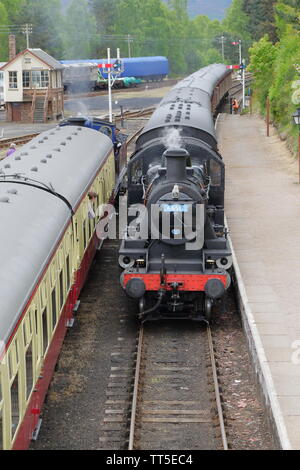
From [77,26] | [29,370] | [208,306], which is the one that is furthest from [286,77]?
[29,370]

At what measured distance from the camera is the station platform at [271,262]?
36.4ft

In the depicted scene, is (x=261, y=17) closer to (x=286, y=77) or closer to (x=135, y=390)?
(x=286, y=77)

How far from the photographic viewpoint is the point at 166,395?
1188 cm

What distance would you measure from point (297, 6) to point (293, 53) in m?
3.00

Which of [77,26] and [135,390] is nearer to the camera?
[135,390]

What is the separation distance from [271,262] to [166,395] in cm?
651

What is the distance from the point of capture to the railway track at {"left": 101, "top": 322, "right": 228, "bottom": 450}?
10.5 m

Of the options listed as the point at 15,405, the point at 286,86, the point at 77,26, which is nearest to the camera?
the point at 15,405

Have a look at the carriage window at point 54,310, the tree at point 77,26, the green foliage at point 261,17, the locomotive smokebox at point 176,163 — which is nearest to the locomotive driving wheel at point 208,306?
the locomotive smokebox at point 176,163

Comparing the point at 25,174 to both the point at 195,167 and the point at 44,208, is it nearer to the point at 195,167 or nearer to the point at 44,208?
the point at 44,208

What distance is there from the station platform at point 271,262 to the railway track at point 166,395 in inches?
33.5

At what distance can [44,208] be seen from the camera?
461 inches

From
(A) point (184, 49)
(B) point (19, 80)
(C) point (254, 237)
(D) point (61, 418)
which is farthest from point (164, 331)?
(A) point (184, 49)

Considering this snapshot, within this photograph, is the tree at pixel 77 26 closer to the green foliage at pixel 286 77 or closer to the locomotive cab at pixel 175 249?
the green foliage at pixel 286 77
